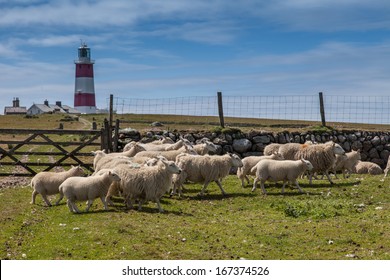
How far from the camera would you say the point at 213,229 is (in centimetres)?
1286

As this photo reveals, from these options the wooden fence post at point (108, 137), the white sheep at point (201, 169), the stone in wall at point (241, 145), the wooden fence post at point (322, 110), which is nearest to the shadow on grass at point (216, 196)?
the white sheep at point (201, 169)

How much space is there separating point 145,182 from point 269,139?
46.7ft

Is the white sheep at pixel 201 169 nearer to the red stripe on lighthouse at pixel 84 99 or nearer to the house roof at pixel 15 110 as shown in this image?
the red stripe on lighthouse at pixel 84 99

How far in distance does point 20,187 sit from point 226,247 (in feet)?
39.9

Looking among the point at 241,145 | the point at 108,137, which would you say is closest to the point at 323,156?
the point at 241,145

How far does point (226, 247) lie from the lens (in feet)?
37.0

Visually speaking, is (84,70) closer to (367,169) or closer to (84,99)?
(84,99)

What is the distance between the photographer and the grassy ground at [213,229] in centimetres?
1080

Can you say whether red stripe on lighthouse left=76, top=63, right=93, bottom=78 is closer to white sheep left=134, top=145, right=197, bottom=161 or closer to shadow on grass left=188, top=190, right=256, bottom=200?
white sheep left=134, top=145, right=197, bottom=161

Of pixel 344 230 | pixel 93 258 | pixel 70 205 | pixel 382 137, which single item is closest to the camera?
pixel 93 258

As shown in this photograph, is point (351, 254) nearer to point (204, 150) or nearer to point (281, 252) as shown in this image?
point (281, 252)

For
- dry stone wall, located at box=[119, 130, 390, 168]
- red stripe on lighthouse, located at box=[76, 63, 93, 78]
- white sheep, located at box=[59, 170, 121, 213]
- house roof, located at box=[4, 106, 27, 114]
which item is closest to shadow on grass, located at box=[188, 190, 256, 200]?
white sheep, located at box=[59, 170, 121, 213]

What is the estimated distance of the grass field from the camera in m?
10.8

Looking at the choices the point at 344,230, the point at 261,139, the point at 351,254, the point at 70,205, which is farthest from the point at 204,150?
the point at 351,254
